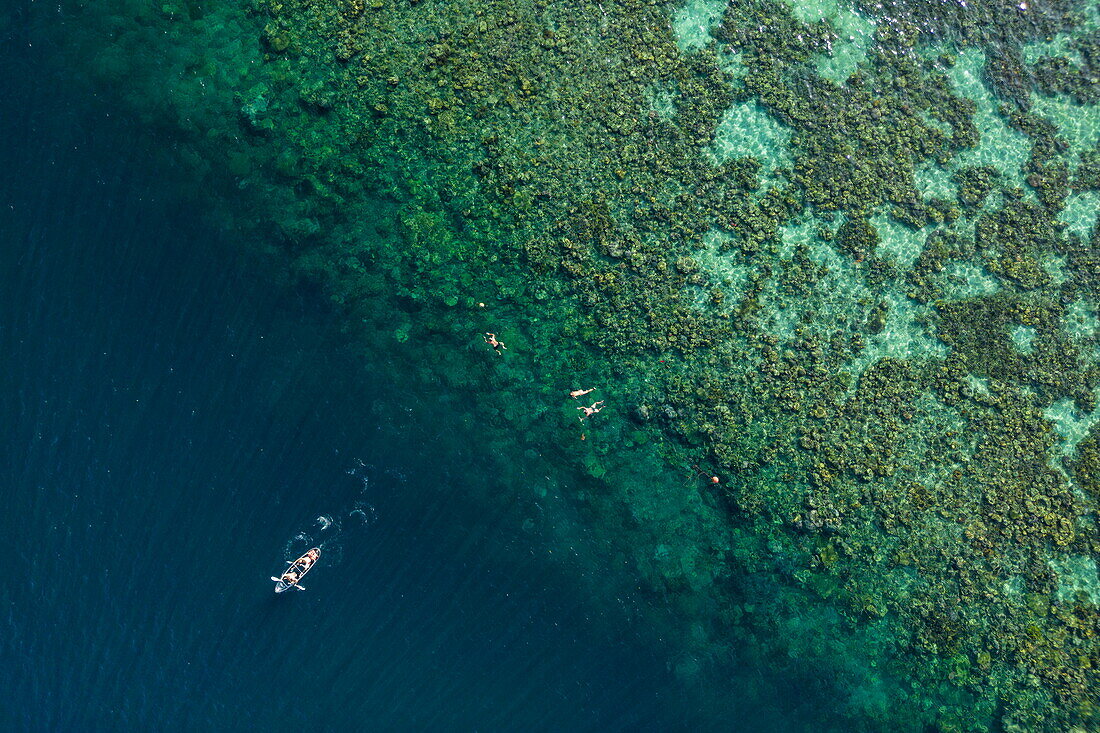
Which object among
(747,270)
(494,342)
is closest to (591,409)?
(494,342)

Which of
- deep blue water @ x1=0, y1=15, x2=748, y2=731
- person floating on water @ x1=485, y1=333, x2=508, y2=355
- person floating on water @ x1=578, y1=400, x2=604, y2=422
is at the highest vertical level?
person floating on water @ x1=485, y1=333, x2=508, y2=355

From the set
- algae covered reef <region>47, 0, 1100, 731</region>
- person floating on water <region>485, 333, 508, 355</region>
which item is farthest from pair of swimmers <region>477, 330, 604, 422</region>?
algae covered reef <region>47, 0, 1100, 731</region>

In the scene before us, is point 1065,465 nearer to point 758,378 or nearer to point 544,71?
point 758,378

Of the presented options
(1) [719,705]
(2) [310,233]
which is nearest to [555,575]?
(1) [719,705]

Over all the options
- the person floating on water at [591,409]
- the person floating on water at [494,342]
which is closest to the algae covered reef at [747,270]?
the person floating on water at [494,342]

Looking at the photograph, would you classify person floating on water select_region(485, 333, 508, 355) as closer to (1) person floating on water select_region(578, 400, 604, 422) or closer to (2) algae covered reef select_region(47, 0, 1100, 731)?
(2) algae covered reef select_region(47, 0, 1100, 731)
